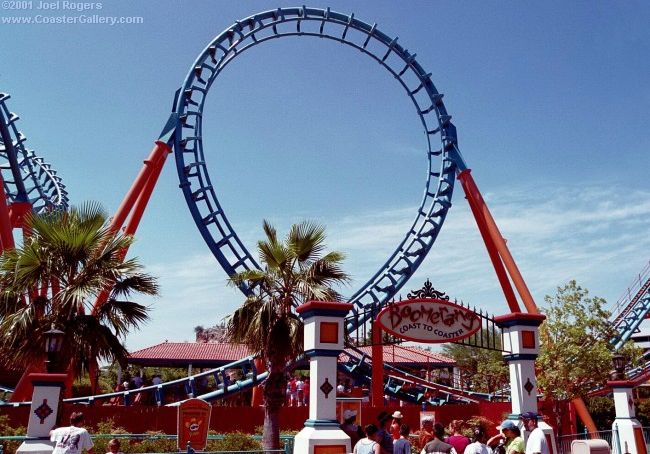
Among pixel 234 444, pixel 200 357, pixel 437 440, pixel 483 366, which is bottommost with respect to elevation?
pixel 234 444

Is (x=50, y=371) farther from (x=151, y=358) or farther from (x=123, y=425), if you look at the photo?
(x=151, y=358)

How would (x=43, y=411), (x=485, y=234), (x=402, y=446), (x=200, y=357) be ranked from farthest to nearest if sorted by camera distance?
(x=200, y=357) < (x=485, y=234) < (x=43, y=411) < (x=402, y=446)

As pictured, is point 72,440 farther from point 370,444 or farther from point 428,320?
point 428,320

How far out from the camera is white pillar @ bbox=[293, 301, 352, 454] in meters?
9.23

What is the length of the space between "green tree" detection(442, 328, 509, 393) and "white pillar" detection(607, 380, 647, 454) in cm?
837

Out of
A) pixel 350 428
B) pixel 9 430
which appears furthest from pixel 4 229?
pixel 350 428

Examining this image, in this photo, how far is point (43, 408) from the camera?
31.2ft

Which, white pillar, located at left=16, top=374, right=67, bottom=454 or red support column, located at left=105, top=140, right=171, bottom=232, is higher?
red support column, located at left=105, top=140, right=171, bottom=232

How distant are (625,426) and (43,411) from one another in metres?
12.2

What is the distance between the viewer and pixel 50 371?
9.84 meters

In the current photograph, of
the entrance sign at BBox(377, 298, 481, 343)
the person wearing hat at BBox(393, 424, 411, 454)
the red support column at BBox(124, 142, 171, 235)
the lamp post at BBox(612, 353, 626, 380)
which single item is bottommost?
the person wearing hat at BBox(393, 424, 411, 454)

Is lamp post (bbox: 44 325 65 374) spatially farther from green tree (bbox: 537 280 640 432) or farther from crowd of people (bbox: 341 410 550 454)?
green tree (bbox: 537 280 640 432)

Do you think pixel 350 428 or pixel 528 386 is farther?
pixel 528 386

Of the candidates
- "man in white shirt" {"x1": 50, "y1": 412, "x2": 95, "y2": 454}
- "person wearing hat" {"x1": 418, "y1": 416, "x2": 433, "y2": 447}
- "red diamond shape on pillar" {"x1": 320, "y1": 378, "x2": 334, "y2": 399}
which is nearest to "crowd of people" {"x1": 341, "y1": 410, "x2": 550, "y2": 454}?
"person wearing hat" {"x1": 418, "y1": 416, "x2": 433, "y2": 447}
